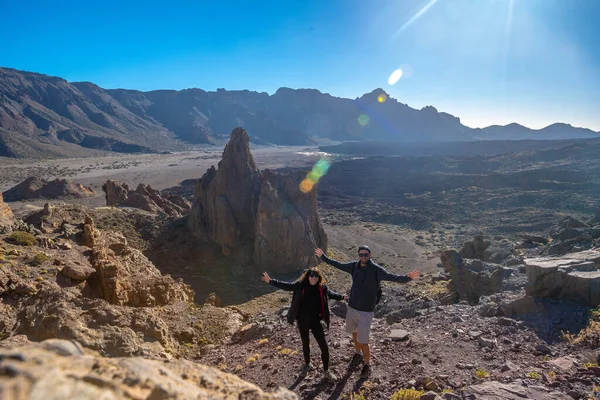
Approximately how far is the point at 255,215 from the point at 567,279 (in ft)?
61.8

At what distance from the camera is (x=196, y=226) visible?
24875 mm

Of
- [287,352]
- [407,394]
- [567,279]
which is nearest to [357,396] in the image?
[407,394]

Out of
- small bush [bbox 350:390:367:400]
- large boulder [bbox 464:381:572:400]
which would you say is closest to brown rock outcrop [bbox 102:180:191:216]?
small bush [bbox 350:390:367:400]

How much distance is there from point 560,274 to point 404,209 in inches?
1671

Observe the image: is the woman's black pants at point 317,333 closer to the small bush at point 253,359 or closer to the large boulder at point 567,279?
the small bush at point 253,359

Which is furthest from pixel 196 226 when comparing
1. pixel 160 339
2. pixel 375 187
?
pixel 375 187

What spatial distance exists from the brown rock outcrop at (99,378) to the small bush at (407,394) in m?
3.26

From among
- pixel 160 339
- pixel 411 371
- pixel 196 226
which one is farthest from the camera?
pixel 196 226

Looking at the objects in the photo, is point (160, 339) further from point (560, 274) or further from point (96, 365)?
point (560, 274)

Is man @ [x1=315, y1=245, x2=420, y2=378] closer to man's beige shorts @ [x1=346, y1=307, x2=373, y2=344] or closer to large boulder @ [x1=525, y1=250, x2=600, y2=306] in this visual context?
man's beige shorts @ [x1=346, y1=307, x2=373, y2=344]

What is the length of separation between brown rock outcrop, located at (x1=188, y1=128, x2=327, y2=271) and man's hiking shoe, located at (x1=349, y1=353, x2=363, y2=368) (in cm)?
1589

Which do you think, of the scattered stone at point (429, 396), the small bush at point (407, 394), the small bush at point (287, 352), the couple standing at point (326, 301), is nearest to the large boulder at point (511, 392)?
the scattered stone at point (429, 396)

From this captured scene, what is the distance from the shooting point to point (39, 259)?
1030 cm

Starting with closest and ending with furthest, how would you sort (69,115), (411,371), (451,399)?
1. (451,399)
2. (411,371)
3. (69,115)
